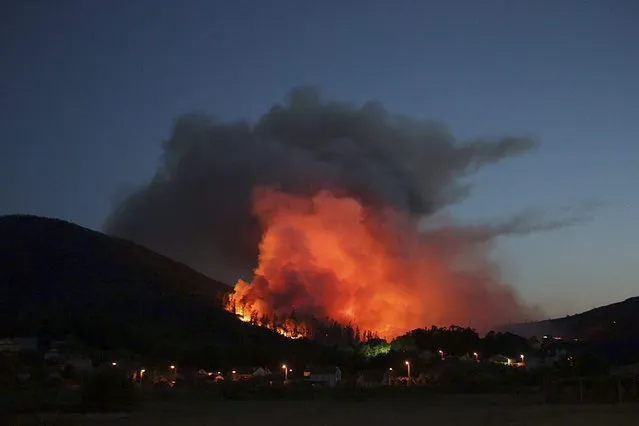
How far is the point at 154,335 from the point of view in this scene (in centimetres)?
9581

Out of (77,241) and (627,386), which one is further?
(77,241)

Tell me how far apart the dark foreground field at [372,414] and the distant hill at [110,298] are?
43.1m

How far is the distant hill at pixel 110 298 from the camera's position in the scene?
306ft

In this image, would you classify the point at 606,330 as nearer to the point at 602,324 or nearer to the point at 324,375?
the point at 602,324

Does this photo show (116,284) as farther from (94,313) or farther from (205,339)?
(205,339)

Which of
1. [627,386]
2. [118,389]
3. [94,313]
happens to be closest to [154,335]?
[94,313]

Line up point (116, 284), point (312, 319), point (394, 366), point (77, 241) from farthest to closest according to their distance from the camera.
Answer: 1. point (77, 241)
2. point (116, 284)
3. point (312, 319)
4. point (394, 366)

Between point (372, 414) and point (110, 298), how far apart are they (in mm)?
89216

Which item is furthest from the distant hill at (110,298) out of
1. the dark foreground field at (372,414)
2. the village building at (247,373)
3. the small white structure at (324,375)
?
the dark foreground field at (372,414)

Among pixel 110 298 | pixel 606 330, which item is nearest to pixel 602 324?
pixel 606 330

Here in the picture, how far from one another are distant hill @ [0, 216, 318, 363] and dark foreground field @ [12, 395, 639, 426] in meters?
43.1

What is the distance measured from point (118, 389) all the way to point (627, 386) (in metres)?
26.6

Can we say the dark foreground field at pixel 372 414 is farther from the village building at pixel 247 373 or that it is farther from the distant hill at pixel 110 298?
the distant hill at pixel 110 298

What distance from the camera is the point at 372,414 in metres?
35.3
